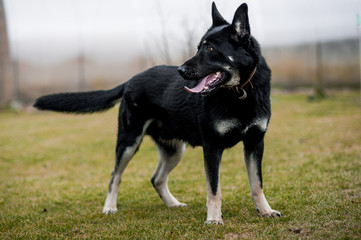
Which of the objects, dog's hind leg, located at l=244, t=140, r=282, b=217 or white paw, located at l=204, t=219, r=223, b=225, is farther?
dog's hind leg, located at l=244, t=140, r=282, b=217

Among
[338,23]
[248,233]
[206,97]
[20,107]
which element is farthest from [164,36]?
[20,107]

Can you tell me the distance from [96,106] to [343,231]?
126 inches

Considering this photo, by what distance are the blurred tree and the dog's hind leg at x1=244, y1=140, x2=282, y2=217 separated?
54.4 ft

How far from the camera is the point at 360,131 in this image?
8.46m

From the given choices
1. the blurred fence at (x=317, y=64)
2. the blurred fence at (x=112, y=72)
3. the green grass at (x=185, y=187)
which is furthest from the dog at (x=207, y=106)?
the blurred fence at (x=317, y=64)

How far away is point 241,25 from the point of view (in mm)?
3467

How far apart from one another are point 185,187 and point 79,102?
6.74 feet

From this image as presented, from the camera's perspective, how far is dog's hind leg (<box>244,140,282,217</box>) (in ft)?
12.9

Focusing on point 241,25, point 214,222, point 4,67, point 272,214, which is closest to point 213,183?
point 214,222

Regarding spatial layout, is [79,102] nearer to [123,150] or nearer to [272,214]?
[123,150]

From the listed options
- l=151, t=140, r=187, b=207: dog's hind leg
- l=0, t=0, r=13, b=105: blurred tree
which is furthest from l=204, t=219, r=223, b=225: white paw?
l=0, t=0, r=13, b=105: blurred tree

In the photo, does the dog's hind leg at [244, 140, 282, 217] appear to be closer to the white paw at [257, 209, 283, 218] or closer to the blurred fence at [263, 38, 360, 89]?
the white paw at [257, 209, 283, 218]

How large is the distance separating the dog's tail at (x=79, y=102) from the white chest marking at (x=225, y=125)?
5.63 ft

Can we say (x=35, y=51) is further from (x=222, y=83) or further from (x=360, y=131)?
(x=222, y=83)
